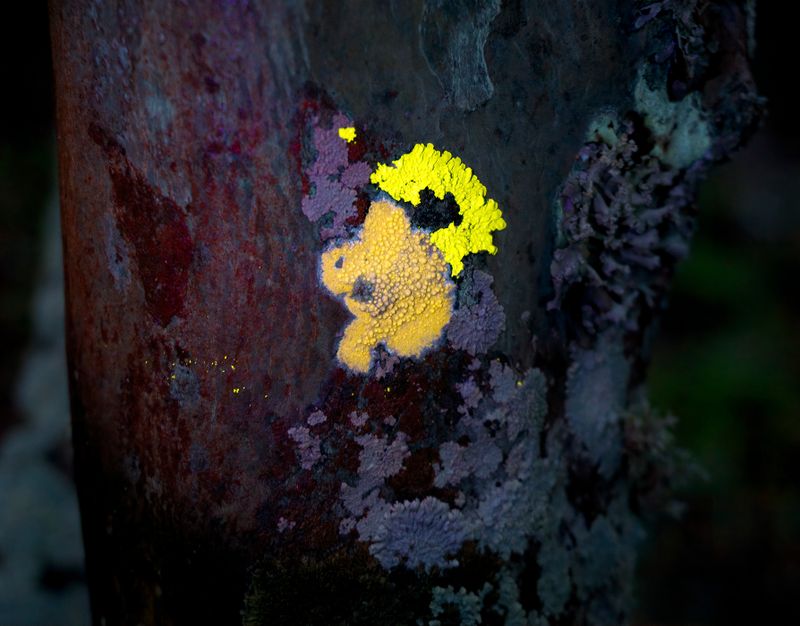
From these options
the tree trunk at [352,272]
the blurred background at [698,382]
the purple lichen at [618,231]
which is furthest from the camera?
the blurred background at [698,382]

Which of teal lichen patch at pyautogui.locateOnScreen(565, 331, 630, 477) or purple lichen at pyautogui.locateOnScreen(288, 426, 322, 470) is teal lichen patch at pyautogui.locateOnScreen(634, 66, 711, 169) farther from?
purple lichen at pyautogui.locateOnScreen(288, 426, 322, 470)

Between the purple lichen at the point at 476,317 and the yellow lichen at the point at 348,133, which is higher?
the yellow lichen at the point at 348,133

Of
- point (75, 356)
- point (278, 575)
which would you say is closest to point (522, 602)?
point (278, 575)

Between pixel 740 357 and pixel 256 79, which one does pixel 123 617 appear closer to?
pixel 256 79

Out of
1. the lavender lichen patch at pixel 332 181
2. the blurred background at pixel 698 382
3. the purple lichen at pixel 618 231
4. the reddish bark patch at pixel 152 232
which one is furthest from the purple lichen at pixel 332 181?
the blurred background at pixel 698 382

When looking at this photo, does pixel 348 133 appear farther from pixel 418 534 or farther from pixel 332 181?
pixel 418 534

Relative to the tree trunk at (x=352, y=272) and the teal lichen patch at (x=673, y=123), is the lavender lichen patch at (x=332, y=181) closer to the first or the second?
the tree trunk at (x=352, y=272)

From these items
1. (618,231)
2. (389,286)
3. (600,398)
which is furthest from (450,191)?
(600,398)

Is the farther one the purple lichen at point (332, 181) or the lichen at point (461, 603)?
the lichen at point (461, 603)
